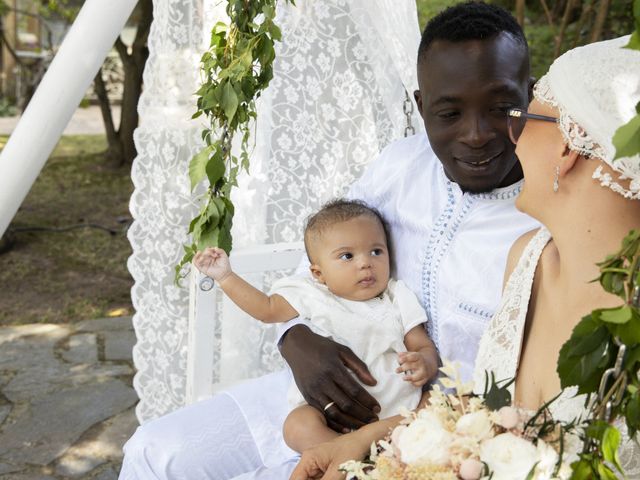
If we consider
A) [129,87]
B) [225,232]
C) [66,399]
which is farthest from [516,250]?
[129,87]

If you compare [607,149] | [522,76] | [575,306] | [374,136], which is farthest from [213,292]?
[607,149]

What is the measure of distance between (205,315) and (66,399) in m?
1.92

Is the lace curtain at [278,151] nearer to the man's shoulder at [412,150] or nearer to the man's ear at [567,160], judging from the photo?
the man's shoulder at [412,150]

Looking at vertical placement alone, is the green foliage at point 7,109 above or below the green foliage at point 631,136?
below

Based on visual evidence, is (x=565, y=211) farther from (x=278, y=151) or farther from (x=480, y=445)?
(x=278, y=151)

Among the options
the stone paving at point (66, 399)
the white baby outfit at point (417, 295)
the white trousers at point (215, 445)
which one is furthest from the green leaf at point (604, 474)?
the stone paving at point (66, 399)

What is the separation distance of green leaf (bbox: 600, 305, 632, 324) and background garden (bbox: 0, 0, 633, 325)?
4.28 m

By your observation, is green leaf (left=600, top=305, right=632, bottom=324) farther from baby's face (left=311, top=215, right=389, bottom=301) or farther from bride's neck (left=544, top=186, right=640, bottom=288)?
baby's face (left=311, top=215, right=389, bottom=301)

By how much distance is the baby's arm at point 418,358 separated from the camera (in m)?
2.56

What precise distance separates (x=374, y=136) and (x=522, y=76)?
1016 mm

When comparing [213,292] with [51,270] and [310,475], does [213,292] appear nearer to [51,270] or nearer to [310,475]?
[310,475]

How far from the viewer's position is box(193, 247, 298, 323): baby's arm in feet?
9.04

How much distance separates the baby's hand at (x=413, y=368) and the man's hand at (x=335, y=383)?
10cm

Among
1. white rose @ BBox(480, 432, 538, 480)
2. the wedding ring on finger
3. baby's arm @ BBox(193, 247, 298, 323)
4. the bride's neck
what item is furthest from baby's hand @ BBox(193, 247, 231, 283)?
white rose @ BBox(480, 432, 538, 480)
